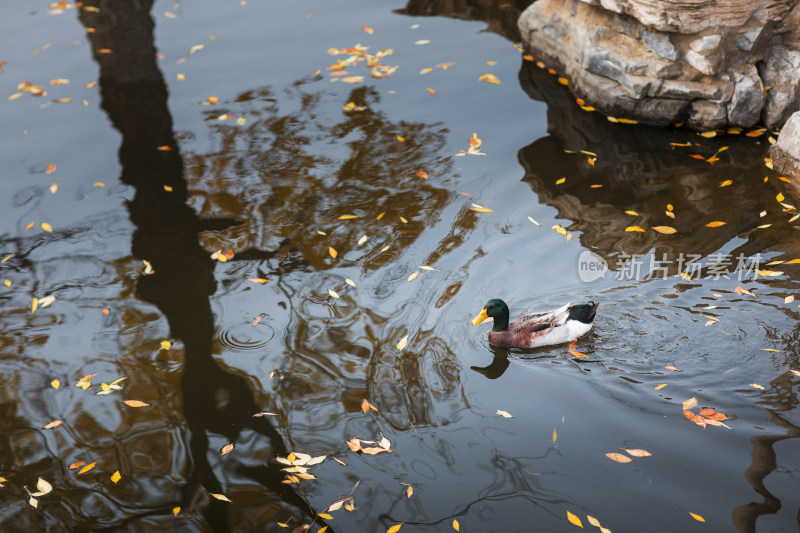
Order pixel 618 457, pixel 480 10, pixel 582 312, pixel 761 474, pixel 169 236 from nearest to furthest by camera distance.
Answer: pixel 761 474
pixel 618 457
pixel 582 312
pixel 169 236
pixel 480 10

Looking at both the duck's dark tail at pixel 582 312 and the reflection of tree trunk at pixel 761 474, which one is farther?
the duck's dark tail at pixel 582 312

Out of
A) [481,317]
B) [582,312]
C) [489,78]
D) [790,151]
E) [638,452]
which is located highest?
[489,78]

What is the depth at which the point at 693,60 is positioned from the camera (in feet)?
23.5

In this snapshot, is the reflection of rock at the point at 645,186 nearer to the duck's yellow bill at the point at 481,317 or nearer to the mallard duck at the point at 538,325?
the mallard duck at the point at 538,325

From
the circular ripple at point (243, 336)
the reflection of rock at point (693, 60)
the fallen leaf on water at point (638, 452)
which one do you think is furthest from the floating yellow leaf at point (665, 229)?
the circular ripple at point (243, 336)

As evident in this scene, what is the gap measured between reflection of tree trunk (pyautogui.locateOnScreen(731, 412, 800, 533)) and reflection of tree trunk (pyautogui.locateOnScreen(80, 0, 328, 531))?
2691 millimetres

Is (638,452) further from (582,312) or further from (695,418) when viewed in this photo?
(582,312)

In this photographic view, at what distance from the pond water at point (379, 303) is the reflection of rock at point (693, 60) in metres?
0.29

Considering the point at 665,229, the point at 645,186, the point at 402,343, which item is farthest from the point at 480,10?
the point at 402,343

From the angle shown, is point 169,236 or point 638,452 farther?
point 169,236

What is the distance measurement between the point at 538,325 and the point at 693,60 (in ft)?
13.1

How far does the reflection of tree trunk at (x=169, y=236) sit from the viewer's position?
188 inches

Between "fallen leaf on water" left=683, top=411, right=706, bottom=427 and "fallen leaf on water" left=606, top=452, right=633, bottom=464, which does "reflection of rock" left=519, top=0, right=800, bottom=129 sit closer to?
"fallen leaf on water" left=683, top=411, right=706, bottom=427

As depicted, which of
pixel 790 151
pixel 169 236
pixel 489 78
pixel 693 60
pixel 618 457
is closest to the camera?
pixel 618 457
